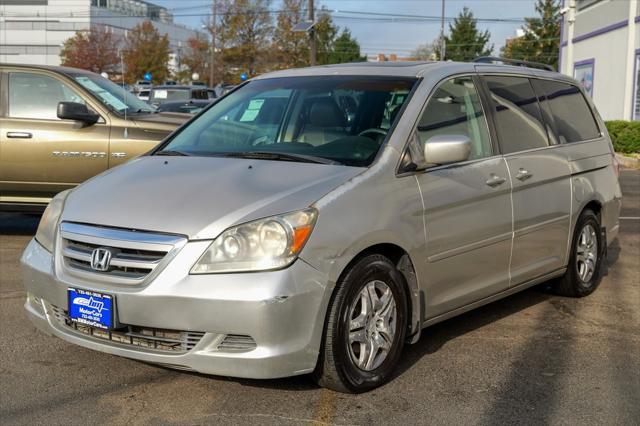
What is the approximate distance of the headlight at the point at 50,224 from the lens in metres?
4.31

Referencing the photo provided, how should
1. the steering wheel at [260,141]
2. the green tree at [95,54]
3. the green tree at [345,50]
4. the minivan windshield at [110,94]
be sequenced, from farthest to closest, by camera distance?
1. the green tree at [345,50]
2. the green tree at [95,54]
3. the minivan windshield at [110,94]
4. the steering wheel at [260,141]

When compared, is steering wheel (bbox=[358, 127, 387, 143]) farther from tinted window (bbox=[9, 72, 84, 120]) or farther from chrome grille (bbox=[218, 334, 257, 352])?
tinted window (bbox=[9, 72, 84, 120])

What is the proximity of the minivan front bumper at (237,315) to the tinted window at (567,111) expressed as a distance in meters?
3.09

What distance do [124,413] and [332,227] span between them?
134 centimetres

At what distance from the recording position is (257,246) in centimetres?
376

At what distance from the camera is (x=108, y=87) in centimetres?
895

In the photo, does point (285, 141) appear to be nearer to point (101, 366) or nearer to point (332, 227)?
point (332, 227)

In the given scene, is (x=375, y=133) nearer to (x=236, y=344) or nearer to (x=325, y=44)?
(x=236, y=344)

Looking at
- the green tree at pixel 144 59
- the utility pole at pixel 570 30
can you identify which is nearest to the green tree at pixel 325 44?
the green tree at pixel 144 59

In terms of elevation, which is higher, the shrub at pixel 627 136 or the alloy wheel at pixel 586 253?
the shrub at pixel 627 136

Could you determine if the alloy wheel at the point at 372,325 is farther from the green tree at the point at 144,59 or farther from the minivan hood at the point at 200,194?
the green tree at the point at 144,59

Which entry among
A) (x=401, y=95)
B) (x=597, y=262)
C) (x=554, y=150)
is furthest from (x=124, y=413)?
(x=597, y=262)

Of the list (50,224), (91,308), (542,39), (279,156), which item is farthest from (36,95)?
(542,39)

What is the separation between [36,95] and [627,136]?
54.0 feet
